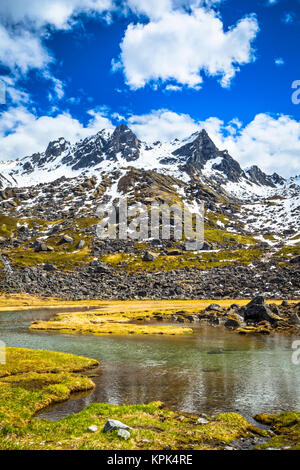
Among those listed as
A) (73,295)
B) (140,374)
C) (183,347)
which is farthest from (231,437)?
(73,295)

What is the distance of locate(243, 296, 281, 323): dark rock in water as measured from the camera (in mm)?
80500

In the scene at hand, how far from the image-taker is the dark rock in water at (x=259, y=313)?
80500mm

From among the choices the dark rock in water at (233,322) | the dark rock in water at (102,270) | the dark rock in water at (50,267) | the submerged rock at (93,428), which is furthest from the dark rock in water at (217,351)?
the dark rock in water at (50,267)

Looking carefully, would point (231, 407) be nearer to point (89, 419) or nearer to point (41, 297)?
point (89, 419)

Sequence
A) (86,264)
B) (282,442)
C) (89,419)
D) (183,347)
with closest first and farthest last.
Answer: (282,442) → (89,419) → (183,347) → (86,264)

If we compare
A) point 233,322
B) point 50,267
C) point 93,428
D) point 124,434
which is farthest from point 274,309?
point 50,267

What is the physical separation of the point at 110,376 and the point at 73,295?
388 ft

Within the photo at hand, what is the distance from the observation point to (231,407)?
88.1ft

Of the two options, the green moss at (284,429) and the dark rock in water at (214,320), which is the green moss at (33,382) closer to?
the green moss at (284,429)

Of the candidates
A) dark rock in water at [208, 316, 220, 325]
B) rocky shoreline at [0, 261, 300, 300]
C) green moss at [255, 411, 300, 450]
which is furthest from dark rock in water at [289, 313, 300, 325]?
green moss at [255, 411, 300, 450]

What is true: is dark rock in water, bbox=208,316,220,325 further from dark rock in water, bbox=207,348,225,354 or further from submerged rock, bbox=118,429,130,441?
submerged rock, bbox=118,429,130,441

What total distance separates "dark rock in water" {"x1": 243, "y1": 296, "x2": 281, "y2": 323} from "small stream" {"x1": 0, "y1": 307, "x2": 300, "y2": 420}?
1555cm

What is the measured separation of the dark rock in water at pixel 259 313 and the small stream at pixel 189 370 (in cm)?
→ 1555
